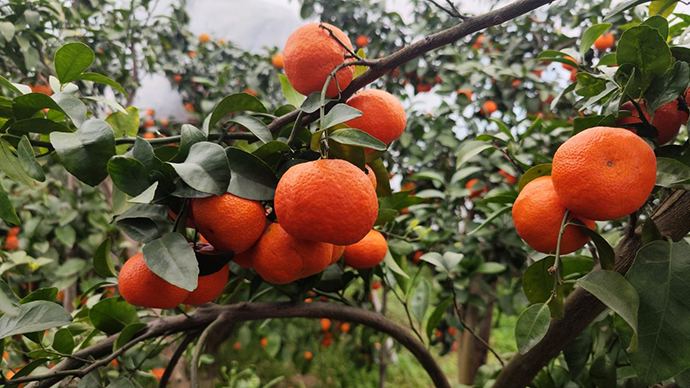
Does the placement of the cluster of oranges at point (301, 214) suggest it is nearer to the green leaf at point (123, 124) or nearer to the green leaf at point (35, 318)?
the green leaf at point (35, 318)

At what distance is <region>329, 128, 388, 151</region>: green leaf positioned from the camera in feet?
1.13

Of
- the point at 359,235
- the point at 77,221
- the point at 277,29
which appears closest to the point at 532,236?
the point at 359,235

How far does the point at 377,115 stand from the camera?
0.44 m

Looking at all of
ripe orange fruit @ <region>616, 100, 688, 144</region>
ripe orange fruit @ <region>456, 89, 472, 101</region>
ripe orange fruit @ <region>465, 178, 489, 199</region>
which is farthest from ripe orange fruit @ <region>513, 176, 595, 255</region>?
ripe orange fruit @ <region>456, 89, 472, 101</region>

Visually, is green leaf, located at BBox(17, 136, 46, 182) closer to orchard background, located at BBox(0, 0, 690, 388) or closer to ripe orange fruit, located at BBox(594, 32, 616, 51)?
orchard background, located at BBox(0, 0, 690, 388)

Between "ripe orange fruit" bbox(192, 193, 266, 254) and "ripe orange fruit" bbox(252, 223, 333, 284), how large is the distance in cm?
1

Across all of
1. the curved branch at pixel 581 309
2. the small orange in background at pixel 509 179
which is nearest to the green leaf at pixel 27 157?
the curved branch at pixel 581 309

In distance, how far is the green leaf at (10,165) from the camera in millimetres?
377

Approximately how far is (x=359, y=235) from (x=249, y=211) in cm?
10

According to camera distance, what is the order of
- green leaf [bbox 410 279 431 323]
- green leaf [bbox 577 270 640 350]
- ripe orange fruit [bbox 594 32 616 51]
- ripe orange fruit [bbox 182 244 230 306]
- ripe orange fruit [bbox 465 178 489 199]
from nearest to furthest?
green leaf [bbox 577 270 640 350]
ripe orange fruit [bbox 182 244 230 306]
green leaf [bbox 410 279 431 323]
ripe orange fruit [bbox 465 178 489 199]
ripe orange fruit [bbox 594 32 616 51]

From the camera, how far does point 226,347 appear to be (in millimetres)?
2607

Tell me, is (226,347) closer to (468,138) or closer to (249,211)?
(468,138)

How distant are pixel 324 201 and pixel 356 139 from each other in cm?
5

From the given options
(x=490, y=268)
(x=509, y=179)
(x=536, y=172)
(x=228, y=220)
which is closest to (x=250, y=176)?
(x=228, y=220)
